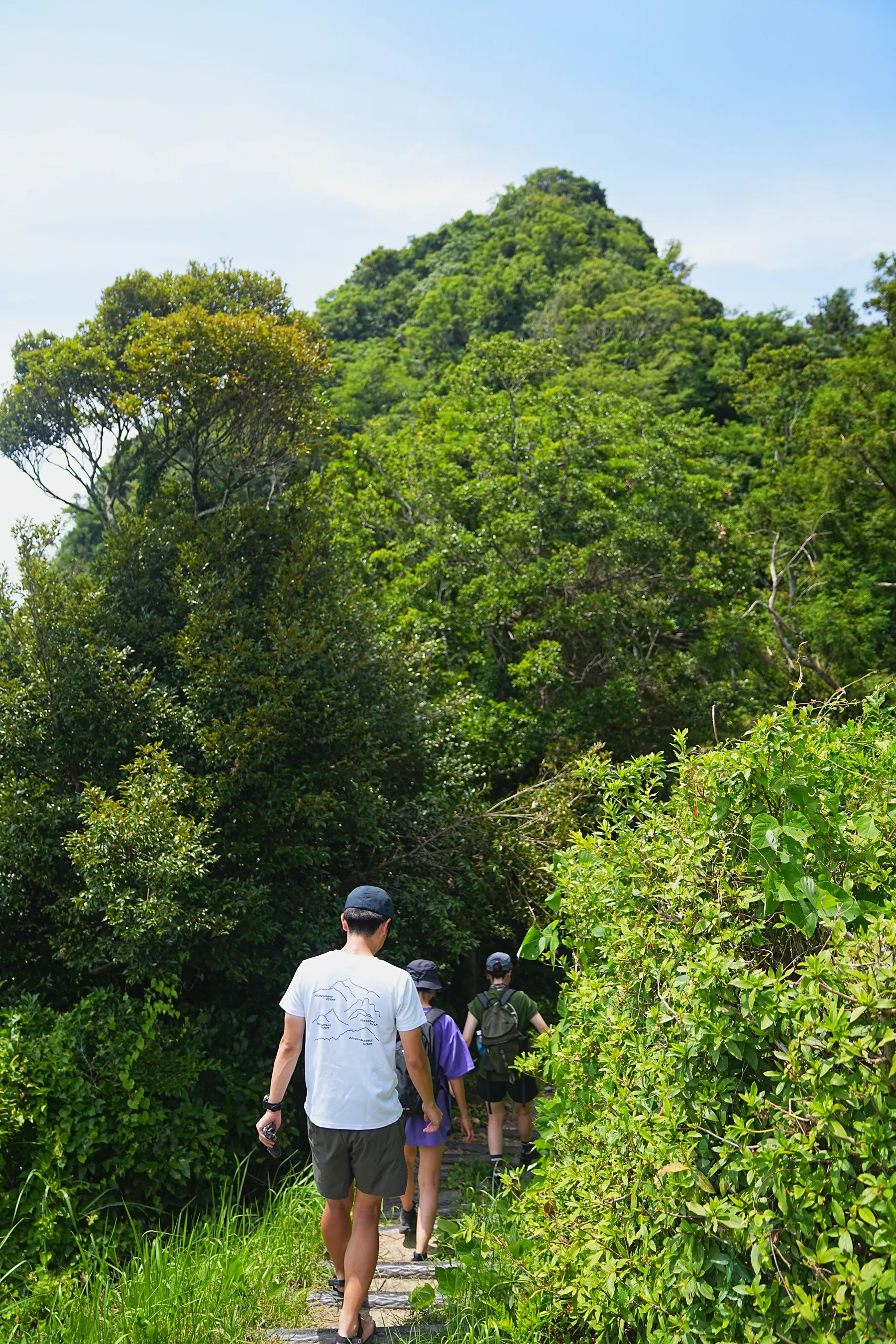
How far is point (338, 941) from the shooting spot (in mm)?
7660

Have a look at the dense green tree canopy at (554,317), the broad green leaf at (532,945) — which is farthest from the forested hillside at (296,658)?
the dense green tree canopy at (554,317)

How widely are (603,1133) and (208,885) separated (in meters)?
4.54

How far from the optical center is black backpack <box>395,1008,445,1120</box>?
479cm

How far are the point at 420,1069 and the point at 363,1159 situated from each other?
368 mm

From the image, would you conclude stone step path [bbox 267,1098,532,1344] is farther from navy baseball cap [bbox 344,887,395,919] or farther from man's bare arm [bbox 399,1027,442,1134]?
navy baseball cap [bbox 344,887,395,919]

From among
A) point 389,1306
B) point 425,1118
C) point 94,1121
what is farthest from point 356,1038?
point 94,1121

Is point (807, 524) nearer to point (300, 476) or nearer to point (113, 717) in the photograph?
point (300, 476)

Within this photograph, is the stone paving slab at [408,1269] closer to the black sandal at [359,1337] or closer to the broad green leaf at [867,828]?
the black sandal at [359,1337]

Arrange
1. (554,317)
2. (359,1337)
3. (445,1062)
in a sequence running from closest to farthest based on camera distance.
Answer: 1. (359,1337)
2. (445,1062)
3. (554,317)

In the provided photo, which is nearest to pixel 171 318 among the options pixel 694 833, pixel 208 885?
pixel 208 885

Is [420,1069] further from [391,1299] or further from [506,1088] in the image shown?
[506,1088]

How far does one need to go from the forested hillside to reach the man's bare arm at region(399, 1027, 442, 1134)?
162 centimetres

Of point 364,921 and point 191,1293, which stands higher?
point 364,921

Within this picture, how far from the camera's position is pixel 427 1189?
4852 mm
